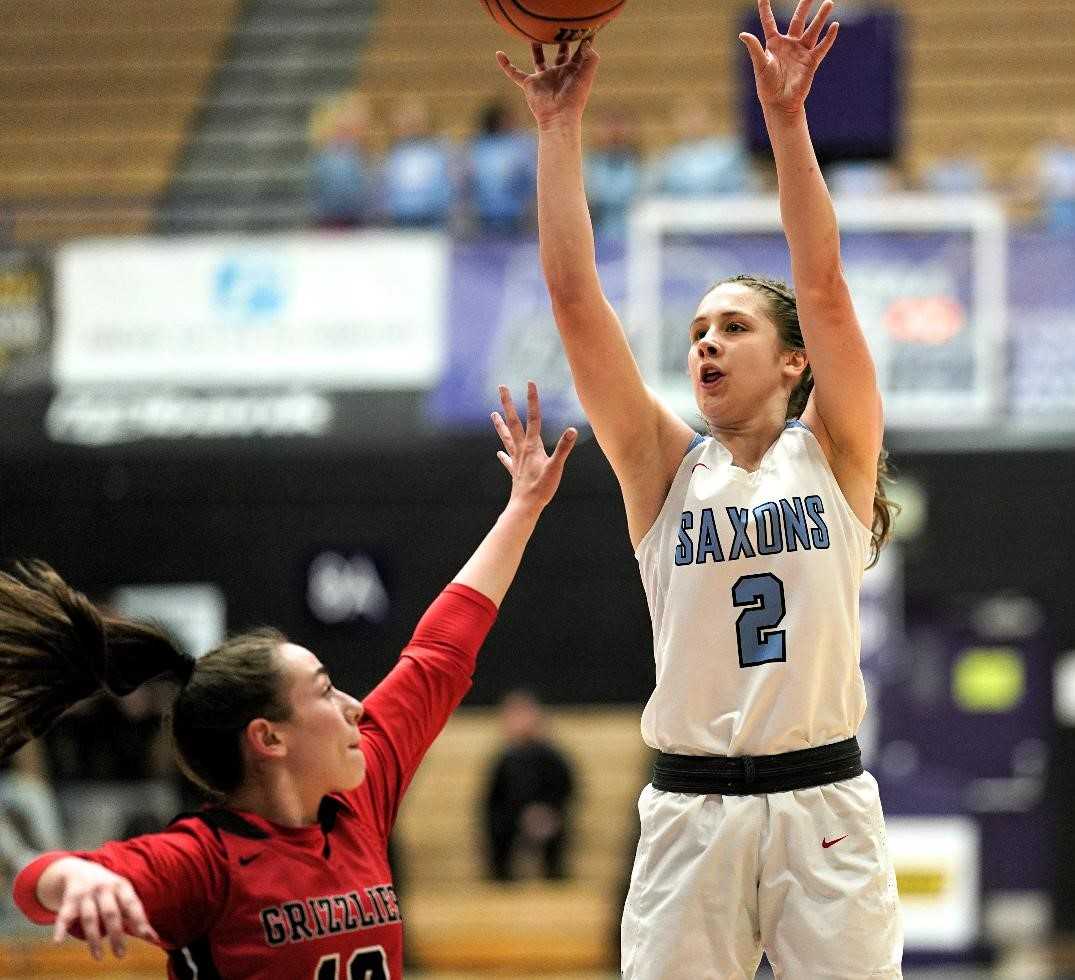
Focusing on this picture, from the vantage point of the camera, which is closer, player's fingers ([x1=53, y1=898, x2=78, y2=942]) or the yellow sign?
player's fingers ([x1=53, y1=898, x2=78, y2=942])

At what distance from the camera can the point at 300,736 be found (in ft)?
10.5

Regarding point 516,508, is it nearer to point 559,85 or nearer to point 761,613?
point 761,613

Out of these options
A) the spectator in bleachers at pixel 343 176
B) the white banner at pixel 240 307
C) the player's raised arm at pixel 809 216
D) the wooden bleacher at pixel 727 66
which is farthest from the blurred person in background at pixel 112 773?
the player's raised arm at pixel 809 216

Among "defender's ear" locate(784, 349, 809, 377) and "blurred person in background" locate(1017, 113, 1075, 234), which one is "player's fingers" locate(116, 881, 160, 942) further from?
"blurred person in background" locate(1017, 113, 1075, 234)

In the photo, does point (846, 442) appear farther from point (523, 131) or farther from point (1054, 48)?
point (1054, 48)

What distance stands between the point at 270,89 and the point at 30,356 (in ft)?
14.3

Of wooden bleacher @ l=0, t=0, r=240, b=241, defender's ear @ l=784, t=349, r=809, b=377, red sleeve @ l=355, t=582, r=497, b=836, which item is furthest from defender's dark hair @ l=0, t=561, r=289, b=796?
wooden bleacher @ l=0, t=0, r=240, b=241

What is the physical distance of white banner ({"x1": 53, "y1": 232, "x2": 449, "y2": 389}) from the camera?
1109cm

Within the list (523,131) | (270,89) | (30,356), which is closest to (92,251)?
(30,356)

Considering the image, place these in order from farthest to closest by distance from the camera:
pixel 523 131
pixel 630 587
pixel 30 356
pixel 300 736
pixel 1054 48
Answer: pixel 1054 48
pixel 630 587
pixel 523 131
pixel 30 356
pixel 300 736

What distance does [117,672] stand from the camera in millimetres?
3246

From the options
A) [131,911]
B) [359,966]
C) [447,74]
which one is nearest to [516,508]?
[359,966]

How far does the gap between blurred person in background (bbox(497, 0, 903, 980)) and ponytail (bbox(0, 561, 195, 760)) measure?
3.07 feet

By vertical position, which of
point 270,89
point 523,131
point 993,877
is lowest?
point 993,877
